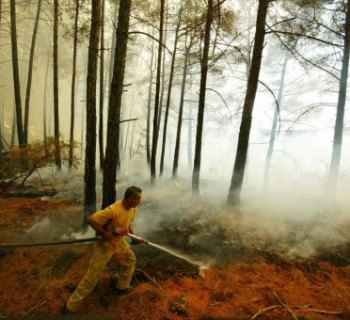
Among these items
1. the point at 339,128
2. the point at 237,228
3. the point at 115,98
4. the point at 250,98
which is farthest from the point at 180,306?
the point at 339,128

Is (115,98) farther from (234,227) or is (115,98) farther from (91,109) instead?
(234,227)

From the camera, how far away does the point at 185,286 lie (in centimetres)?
533

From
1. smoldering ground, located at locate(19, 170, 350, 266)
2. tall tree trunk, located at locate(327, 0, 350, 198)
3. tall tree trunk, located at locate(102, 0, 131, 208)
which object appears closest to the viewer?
smoldering ground, located at locate(19, 170, 350, 266)

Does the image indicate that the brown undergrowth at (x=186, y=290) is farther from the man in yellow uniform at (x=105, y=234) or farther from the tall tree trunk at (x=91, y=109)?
the tall tree trunk at (x=91, y=109)

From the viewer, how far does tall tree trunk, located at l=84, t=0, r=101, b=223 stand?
744 cm

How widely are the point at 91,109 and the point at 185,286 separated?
507 centimetres

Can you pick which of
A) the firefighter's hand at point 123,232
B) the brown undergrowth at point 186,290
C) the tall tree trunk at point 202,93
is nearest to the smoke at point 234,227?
the brown undergrowth at point 186,290

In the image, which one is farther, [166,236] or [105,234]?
[166,236]

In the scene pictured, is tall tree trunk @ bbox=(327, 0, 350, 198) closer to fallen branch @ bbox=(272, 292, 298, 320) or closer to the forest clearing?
the forest clearing

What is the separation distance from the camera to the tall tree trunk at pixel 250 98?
28.5 ft

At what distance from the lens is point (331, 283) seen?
552 cm

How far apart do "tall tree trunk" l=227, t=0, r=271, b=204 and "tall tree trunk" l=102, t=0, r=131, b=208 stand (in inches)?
166

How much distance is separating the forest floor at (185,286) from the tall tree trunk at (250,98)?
2951 millimetres

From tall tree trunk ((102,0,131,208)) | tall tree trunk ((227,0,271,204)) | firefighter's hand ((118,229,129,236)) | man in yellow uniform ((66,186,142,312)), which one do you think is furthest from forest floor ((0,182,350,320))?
tall tree trunk ((227,0,271,204))
